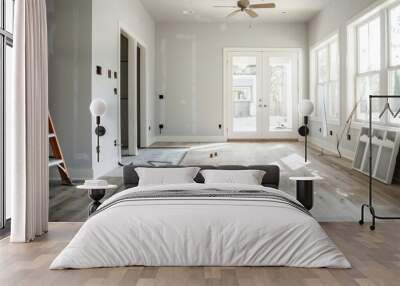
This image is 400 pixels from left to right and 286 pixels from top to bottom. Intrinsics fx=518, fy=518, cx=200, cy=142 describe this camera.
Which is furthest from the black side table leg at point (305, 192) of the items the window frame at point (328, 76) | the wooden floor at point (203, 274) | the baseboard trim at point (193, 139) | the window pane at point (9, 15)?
the baseboard trim at point (193, 139)

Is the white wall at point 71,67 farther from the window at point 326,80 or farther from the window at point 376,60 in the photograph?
the window at point 326,80

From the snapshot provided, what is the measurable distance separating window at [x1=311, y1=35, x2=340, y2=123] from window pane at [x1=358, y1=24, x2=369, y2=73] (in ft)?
3.74

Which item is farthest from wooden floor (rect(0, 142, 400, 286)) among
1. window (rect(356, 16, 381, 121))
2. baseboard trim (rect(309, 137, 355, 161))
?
baseboard trim (rect(309, 137, 355, 161))

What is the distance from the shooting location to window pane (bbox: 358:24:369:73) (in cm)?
893

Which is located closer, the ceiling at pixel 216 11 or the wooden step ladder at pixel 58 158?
the wooden step ladder at pixel 58 158

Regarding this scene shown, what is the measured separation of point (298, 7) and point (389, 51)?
431 centimetres

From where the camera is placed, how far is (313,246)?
338cm

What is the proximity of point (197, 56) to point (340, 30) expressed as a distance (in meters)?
4.43

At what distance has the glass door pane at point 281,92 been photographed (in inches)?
539

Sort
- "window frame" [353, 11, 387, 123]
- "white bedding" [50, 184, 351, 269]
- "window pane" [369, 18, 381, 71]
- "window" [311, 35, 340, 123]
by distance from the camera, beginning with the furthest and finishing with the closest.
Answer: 1. "window" [311, 35, 340, 123]
2. "window pane" [369, 18, 381, 71]
3. "window frame" [353, 11, 387, 123]
4. "white bedding" [50, 184, 351, 269]

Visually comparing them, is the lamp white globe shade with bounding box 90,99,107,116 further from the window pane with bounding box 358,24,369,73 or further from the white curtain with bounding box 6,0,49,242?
the window pane with bounding box 358,24,369,73

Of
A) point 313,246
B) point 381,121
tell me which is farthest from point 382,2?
point 313,246

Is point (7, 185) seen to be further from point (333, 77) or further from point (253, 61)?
point (253, 61)

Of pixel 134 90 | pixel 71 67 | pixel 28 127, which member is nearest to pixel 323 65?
pixel 134 90
